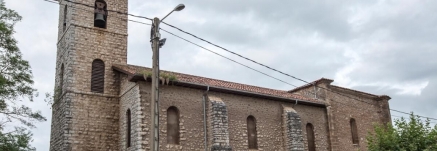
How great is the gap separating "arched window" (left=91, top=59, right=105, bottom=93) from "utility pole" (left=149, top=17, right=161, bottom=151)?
9154 millimetres

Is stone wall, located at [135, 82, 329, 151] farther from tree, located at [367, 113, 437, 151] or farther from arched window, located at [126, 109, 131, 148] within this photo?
tree, located at [367, 113, 437, 151]

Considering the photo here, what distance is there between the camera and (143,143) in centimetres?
1814

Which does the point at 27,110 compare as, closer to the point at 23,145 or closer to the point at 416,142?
the point at 23,145

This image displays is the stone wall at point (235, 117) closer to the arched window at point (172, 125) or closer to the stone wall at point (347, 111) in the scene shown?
the arched window at point (172, 125)

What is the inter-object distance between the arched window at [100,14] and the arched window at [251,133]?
8.81 metres

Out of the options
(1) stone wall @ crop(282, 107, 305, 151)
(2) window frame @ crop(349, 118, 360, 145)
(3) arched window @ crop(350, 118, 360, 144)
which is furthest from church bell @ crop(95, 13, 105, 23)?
(3) arched window @ crop(350, 118, 360, 144)

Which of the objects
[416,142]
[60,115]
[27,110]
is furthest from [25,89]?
[416,142]

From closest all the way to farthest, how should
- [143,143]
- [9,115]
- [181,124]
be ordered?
[9,115] → [143,143] → [181,124]

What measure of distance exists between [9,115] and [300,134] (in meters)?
13.9

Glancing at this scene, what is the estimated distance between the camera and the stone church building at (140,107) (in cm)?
1950

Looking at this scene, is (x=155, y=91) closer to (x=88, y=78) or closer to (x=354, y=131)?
(x=88, y=78)

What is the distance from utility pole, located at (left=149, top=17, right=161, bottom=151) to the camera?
1149 centimetres

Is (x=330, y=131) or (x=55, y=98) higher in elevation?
(x=55, y=98)

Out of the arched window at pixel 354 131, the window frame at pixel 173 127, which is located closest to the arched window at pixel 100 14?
the window frame at pixel 173 127
